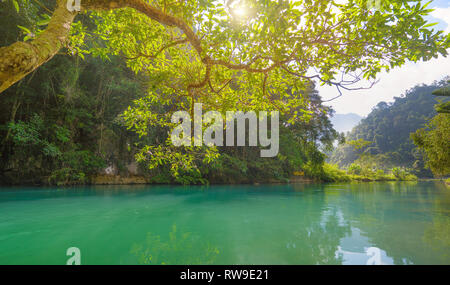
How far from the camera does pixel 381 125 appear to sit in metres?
45.0

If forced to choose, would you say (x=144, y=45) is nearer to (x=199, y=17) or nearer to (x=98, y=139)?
(x=199, y=17)

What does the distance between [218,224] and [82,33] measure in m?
3.06

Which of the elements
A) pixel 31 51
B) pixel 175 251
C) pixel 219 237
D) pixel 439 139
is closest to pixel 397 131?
pixel 439 139

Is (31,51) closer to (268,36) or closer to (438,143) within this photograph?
(268,36)

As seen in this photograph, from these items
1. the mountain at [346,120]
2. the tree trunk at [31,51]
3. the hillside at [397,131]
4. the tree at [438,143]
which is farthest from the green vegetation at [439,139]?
the mountain at [346,120]

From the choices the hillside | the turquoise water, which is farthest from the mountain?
the turquoise water

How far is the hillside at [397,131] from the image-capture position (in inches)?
1438

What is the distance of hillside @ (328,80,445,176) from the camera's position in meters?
36.5

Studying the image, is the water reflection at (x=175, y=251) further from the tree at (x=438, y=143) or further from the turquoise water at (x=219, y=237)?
the tree at (x=438, y=143)

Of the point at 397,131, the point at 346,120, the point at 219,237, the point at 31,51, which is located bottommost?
the point at 219,237

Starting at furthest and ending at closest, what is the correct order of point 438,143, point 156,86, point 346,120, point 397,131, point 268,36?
point 346,120, point 397,131, point 438,143, point 156,86, point 268,36

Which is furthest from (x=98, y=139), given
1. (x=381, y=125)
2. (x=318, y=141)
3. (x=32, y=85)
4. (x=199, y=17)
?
(x=381, y=125)

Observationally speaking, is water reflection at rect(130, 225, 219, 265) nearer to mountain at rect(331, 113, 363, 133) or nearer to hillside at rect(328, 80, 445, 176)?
hillside at rect(328, 80, 445, 176)

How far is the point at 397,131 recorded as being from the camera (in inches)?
1681
